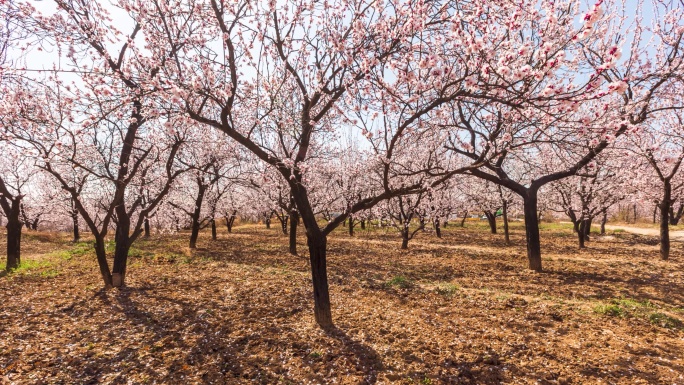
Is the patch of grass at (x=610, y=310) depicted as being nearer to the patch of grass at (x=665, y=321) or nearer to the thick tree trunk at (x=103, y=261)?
the patch of grass at (x=665, y=321)

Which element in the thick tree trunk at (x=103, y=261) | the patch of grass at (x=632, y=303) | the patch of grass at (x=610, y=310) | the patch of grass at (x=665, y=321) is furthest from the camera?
the thick tree trunk at (x=103, y=261)

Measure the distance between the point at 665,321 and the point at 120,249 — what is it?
1488cm

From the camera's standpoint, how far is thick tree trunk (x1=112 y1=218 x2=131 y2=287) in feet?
33.4

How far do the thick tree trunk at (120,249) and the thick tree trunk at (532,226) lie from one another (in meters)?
14.5

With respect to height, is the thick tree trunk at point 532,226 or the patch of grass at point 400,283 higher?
the thick tree trunk at point 532,226

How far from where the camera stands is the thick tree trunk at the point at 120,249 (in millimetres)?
10172

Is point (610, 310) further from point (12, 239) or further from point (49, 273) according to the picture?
point (12, 239)

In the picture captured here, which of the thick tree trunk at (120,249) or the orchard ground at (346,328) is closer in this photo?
the orchard ground at (346,328)

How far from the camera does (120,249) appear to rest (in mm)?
10336

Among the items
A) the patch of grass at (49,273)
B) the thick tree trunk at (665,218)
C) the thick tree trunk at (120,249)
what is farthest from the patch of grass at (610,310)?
the patch of grass at (49,273)

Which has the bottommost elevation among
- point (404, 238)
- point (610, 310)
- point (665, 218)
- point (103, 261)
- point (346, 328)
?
point (346, 328)

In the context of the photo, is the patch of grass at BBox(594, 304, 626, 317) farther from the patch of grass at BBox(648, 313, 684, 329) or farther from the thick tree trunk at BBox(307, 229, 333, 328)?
the thick tree trunk at BBox(307, 229, 333, 328)

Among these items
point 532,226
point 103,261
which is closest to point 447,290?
point 532,226

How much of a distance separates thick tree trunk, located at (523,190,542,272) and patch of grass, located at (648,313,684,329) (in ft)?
18.9
